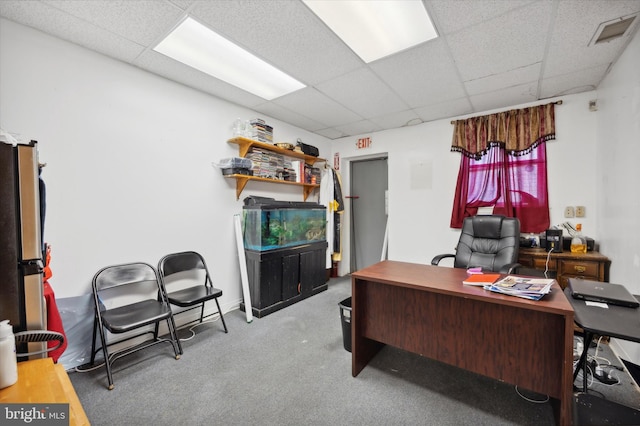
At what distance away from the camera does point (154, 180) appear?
2.50 metres

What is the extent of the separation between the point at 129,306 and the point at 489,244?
131 inches

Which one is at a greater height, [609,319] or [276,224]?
[276,224]

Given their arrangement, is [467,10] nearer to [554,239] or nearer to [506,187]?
[506,187]

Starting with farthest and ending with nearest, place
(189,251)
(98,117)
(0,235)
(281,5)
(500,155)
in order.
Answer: (500,155), (189,251), (98,117), (281,5), (0,235)

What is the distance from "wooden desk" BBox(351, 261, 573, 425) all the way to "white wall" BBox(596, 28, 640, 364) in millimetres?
1002

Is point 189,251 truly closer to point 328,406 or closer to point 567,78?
point 328,406

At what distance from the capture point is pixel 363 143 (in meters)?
4.39

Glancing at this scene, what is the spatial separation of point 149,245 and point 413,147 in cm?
350

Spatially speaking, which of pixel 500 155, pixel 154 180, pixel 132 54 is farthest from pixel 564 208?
pixel 132 54

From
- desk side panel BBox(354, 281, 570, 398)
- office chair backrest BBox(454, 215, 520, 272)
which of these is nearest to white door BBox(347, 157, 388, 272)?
office chair backrest BBox(454, 215, 520, 272)

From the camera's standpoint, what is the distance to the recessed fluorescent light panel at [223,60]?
6.50 ft

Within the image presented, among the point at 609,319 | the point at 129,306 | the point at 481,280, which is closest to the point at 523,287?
the point at 481,280

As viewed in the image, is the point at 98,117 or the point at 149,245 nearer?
the point at 98,117

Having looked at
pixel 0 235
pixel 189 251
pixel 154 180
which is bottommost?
pixel 189 251
